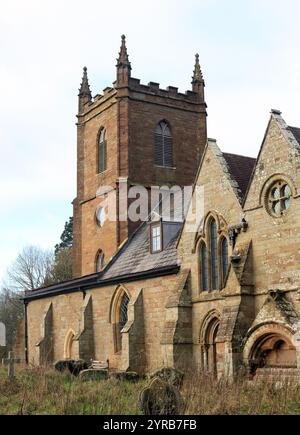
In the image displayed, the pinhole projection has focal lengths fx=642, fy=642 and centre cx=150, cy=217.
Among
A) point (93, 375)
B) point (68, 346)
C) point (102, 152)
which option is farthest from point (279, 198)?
point (102, 152)

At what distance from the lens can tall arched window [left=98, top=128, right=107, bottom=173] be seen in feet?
123

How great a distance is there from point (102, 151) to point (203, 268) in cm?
1656

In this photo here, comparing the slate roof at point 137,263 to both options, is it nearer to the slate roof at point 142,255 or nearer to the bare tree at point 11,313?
the slate roof at point 142,255

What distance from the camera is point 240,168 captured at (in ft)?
76.4

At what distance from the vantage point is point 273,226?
64.0 ft

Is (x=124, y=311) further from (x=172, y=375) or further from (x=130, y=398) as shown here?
(x=130, y=398)

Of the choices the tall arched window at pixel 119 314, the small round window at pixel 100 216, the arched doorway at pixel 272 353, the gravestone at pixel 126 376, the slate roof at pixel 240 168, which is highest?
the small round window at pixel 100 216

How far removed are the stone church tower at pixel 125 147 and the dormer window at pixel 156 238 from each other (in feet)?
20.0

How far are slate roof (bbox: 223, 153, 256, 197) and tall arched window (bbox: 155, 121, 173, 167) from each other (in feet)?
41.8

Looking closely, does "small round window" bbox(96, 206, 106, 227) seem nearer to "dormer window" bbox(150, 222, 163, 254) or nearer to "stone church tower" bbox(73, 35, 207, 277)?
"stone church tower" bbox(73, 35, 207, 277)

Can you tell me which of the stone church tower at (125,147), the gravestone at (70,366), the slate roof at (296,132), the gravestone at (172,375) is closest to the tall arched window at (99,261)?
the stone church tower at (125,147)

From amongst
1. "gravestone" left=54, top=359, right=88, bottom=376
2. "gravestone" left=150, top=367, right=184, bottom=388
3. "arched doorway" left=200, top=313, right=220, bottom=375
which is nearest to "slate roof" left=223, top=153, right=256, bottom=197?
"arched doorway" left=200, top=313, right=220, bottom=375

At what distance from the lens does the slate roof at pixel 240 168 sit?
2245 cm
